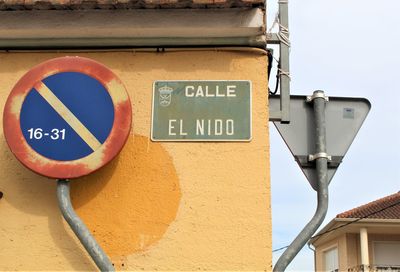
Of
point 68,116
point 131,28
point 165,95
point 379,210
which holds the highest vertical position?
point 379,210

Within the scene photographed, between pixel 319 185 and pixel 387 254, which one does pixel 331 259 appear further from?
pixel 319 185

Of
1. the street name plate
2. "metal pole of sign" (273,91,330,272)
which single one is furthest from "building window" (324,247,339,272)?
the street name plate

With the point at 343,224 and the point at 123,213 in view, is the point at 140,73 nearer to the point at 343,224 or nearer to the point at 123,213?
the point at 123,213

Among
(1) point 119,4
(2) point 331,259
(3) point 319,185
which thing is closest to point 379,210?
(2) point 331,259

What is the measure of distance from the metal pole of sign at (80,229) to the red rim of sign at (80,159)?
0.34ft

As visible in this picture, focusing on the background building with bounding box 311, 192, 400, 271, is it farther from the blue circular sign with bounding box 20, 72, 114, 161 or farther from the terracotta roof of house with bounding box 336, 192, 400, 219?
the blue circular sign with bounding box 20, 72, 114, 161

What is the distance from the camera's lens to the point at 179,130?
141 inches

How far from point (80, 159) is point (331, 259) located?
19.8 meters

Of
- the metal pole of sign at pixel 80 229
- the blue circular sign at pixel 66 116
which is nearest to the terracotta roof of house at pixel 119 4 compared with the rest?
the blue circular sign at pixel 66 116

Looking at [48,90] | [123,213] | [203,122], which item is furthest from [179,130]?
[48,90]

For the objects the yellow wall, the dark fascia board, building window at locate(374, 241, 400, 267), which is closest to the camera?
the yellow wall

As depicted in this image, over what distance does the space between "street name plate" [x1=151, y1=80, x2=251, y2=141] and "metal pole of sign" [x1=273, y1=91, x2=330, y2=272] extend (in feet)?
1.48

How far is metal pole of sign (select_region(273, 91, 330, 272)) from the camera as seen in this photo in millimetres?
3269

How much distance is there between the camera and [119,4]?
12.1 ft
